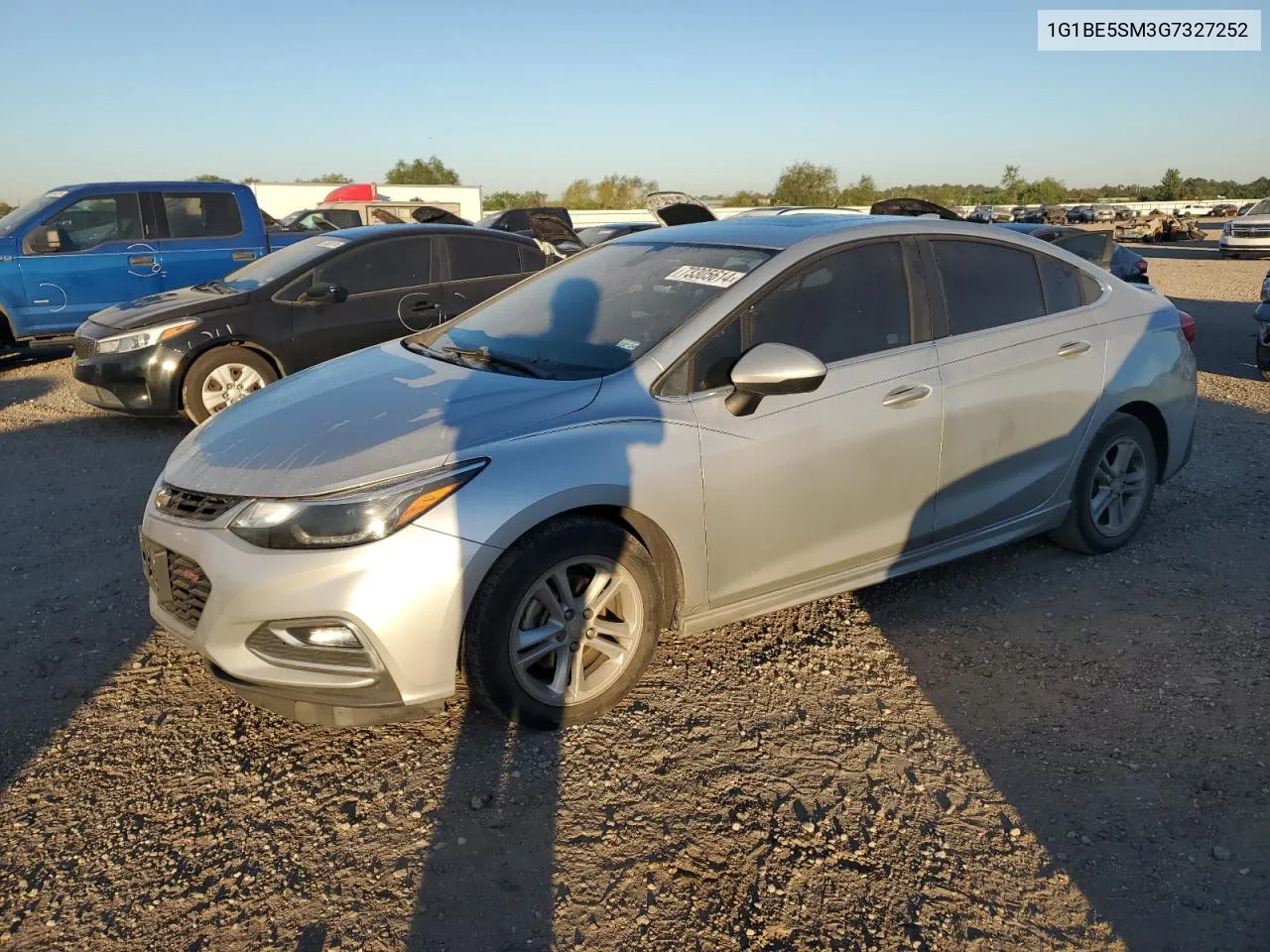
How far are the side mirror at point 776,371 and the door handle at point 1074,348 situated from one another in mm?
1624

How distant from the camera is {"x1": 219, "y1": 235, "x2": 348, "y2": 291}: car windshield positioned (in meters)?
7.62

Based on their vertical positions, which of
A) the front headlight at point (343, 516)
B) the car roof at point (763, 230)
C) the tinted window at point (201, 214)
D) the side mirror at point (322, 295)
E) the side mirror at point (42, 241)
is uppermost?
the tinted window at point (201, 214)

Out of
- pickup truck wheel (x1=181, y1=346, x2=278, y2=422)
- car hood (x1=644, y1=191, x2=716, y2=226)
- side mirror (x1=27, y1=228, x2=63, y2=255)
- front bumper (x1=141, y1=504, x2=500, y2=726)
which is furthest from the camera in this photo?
side mirror (x1=27, y1=228, x2=63, y2=255)

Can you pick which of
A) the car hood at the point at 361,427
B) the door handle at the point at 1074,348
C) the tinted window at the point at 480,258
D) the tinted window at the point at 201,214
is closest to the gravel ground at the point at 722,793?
the car hood at the point at 361,427

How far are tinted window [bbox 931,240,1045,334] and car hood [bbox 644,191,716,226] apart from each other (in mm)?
3603

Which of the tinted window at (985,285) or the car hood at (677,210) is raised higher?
the car hood at (677,210)

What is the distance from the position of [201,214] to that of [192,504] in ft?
28.1

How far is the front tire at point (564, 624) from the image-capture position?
3018 mm

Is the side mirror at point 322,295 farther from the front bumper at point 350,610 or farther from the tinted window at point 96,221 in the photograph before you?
the front bumper at point 350,610

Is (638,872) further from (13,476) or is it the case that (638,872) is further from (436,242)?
(436,242)

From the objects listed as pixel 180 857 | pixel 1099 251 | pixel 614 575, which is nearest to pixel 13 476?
pixel 180 857

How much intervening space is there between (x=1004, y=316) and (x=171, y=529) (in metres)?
3.48

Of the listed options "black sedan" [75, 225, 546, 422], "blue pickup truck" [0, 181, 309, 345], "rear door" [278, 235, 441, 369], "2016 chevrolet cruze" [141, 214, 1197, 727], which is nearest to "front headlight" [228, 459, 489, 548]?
"2016 chevrolet cruze" [141, 214, 1197, 727]

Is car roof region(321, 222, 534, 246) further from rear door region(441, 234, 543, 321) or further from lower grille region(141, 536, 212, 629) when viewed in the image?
lower grille region(141, 536, 212, 629)
